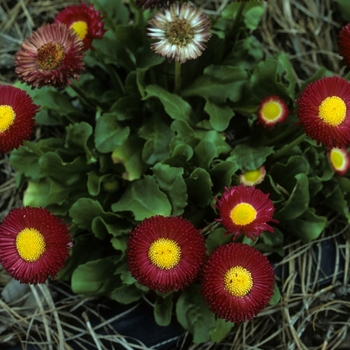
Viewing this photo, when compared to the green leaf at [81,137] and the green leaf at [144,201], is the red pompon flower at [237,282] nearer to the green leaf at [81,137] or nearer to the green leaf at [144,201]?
the green leaf at [144,201]

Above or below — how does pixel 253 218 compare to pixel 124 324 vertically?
above

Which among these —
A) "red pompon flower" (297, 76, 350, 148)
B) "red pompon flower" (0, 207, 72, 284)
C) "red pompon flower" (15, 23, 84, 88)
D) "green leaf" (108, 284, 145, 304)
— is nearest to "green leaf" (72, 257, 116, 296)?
"green leaf" (108, 284, 145, 304)

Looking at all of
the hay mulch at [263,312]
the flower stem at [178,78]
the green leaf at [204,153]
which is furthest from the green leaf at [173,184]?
the hay mulch at [263,312]

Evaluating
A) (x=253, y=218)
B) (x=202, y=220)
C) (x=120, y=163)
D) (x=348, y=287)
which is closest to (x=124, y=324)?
(x=202, y=220)

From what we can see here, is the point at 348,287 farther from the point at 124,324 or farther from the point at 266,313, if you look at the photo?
the point at 124,324

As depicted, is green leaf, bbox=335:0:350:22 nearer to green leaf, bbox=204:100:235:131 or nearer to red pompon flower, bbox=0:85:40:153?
green leaf, bbox=204:100:235:131

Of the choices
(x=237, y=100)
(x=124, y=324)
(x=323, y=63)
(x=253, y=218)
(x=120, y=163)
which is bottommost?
(x=124, y=324)

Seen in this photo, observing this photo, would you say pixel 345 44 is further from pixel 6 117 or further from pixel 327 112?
pixel 6 117

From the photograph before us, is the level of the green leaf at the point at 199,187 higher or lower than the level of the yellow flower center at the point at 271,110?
lower
